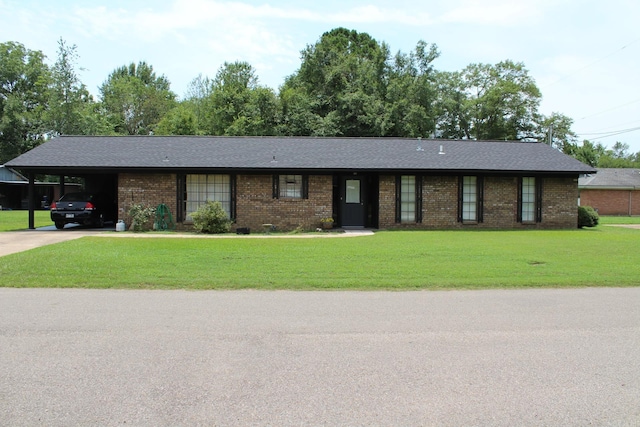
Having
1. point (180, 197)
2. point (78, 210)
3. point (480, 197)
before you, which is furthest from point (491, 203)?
point (78, 210)

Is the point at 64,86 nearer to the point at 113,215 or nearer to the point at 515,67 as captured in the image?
the point at 113,215

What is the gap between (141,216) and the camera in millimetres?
19125

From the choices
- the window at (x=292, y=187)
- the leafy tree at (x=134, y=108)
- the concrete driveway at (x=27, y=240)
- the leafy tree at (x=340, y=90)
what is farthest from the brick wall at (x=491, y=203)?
the leafy tree at (x=134, y=108)

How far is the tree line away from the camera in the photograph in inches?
1575

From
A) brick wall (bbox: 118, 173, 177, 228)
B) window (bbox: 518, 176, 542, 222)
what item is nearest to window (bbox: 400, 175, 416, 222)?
window (bbox: 518, 176, 542, 222)

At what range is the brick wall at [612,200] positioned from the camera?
124 feet

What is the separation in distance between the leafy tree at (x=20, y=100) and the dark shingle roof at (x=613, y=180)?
1954 inches

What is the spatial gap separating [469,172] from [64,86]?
33166mm

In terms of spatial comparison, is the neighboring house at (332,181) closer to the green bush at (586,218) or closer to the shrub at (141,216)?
the shrub at (141,216)

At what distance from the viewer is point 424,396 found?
4.20 meters

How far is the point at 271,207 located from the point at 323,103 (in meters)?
23.5

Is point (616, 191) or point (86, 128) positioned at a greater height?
point (86, 128)

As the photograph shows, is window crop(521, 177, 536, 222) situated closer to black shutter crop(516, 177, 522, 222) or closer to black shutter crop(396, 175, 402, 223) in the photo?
black shutter crop(516, 177, 522, 222)

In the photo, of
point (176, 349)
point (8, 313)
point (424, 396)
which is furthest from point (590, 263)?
point (8, 313)
